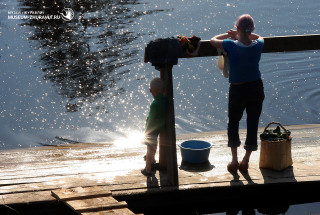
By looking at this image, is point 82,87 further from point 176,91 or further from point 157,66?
point 157,66

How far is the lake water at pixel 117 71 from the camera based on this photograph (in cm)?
1137

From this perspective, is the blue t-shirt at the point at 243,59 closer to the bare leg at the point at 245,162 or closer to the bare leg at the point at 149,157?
the bare leg at the point at 245,162

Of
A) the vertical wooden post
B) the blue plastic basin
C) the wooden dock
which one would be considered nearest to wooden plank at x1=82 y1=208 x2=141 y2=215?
the wooden dock

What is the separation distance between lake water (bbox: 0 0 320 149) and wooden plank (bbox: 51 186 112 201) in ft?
11.7

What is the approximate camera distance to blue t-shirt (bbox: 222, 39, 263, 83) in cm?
597

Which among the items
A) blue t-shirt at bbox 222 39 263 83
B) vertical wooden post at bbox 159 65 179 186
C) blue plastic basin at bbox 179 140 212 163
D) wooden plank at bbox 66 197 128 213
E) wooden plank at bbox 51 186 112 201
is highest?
blue t-shirt at bbox 222 39 263 83

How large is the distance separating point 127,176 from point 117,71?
774 cm

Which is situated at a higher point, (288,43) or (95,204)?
(288,43)

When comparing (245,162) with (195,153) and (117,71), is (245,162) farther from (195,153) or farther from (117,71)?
(117,71)

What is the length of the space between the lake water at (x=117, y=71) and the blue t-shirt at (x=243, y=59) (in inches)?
150

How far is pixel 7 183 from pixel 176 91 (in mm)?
7099

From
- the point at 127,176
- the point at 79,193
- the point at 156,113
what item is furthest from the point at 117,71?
the point at 79,193

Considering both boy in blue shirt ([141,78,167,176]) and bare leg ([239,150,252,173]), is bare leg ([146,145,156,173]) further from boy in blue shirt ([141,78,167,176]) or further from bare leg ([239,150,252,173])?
bare leg ([239,150,252,173])

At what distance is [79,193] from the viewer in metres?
5.80
